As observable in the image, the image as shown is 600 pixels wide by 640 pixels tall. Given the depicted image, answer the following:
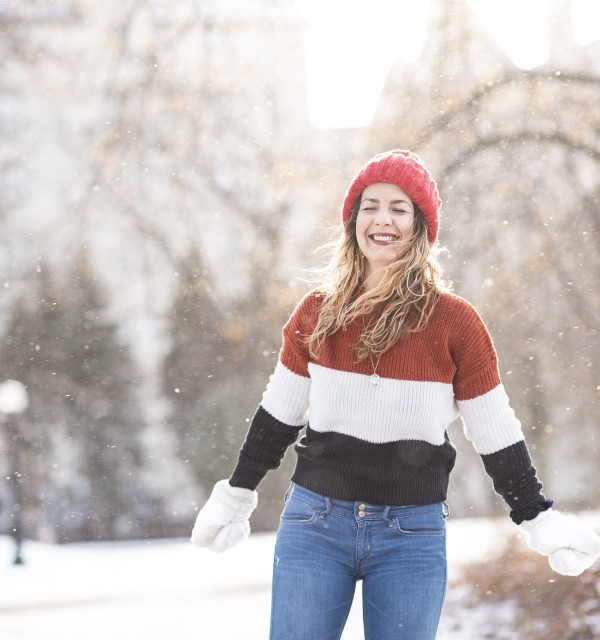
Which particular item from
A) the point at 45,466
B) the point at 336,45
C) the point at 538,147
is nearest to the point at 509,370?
the point at 538,147

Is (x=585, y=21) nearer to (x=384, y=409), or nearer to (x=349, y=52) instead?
(x=349, y=52)

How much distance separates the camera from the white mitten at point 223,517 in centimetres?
204

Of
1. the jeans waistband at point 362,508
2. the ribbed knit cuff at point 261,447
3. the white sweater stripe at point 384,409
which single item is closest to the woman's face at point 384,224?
the white sweater stripe at point 384,409

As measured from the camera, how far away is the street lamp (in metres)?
8.69

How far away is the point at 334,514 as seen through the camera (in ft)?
5.72

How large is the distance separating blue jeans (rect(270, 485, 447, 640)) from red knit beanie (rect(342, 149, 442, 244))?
0.69 m

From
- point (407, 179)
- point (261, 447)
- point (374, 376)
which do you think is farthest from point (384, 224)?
point (261, 447)

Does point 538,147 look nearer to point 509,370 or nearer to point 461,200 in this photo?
point 461,200

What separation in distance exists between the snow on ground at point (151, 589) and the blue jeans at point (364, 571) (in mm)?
2980

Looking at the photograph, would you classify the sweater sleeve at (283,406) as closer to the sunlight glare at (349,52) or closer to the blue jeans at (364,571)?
the blue jeans at (364,571)

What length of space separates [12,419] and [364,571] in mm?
8130

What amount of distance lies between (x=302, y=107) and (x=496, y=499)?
4611 mm

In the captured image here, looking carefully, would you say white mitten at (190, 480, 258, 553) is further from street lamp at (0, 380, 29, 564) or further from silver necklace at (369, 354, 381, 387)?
street lamp at (0, 380, 29, 564)

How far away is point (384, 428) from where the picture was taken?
177 cm
